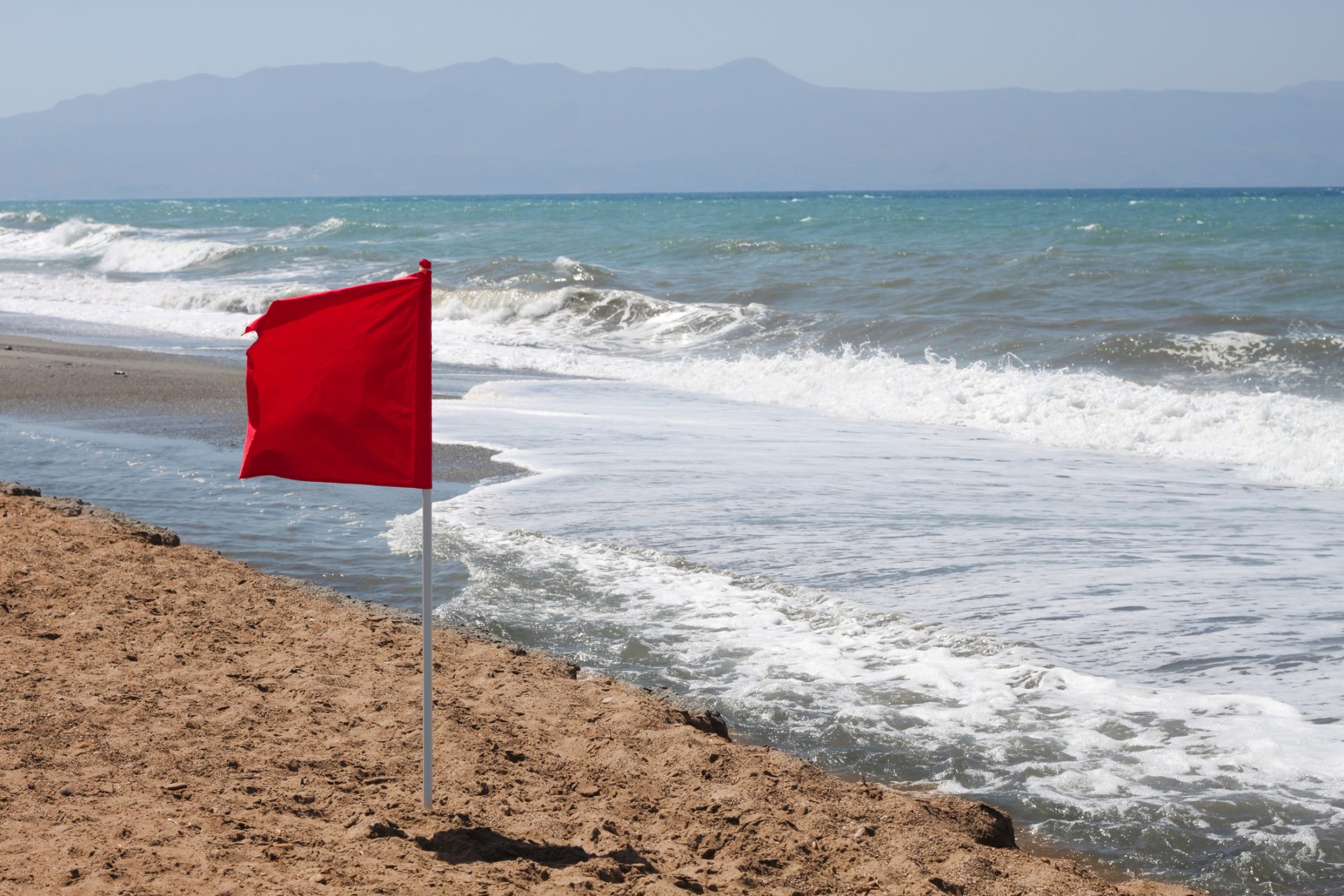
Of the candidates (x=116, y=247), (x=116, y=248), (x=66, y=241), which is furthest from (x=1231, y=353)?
(x=66, y=241)

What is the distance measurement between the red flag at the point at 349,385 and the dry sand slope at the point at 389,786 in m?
1.09

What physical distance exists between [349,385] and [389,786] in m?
1.40

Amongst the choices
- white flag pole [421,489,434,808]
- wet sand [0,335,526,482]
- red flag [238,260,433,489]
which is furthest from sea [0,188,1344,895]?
red flag [238,260,433,489]

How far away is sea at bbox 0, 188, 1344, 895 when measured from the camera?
4.76 m

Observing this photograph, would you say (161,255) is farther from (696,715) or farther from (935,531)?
(696,715)

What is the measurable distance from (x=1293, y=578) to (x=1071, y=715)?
2.66 m

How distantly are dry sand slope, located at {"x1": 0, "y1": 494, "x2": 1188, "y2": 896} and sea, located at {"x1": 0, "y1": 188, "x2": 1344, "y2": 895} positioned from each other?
493 millimetres

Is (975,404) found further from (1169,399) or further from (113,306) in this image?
(113,306)

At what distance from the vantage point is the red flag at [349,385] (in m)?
3.67

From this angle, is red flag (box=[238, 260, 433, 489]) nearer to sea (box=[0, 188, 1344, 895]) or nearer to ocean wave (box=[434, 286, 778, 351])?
sea (box=[0, 188, 1344, 895])

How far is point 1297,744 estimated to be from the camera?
484 cm

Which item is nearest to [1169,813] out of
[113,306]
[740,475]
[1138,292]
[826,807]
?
[826,807]

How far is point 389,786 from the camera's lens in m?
4.10

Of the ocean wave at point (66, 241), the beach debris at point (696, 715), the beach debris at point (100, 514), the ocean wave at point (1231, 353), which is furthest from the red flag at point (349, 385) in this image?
the ocean wave at point (66, 241)
